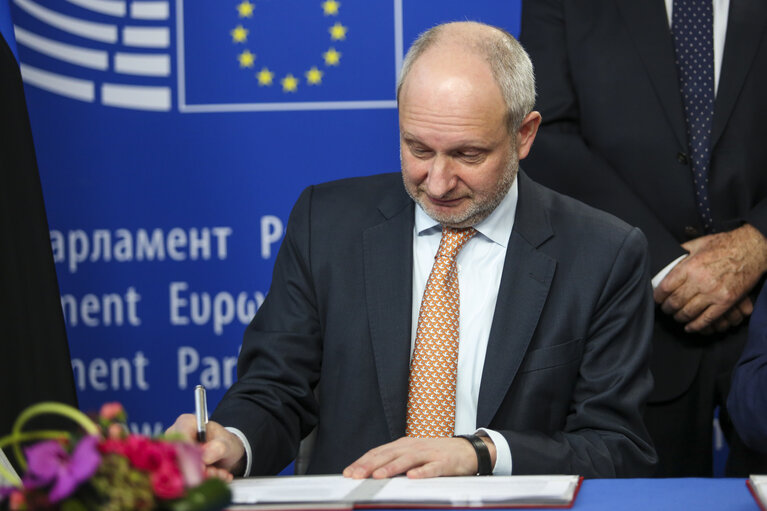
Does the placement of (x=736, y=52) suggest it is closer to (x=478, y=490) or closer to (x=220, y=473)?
(x=478, y=490)

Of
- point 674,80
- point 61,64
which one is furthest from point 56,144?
point 674,80

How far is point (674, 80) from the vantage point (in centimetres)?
269

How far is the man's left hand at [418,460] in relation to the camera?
1.67 metres

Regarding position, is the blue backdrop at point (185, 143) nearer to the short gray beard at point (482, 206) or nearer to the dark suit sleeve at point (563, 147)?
the dark suit sleeve at point (563, 147)

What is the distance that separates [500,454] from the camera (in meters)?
1.89

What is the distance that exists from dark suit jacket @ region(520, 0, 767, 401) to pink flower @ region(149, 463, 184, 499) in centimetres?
198

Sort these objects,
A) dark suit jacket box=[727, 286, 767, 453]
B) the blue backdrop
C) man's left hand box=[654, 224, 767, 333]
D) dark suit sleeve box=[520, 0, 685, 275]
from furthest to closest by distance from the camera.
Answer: the blue backdrop
dark suit sleeve box=[520, 0, 685, 275]
man's left hand box=[654, 224, 767, 333]
dark suit jacket box=[727, 286, 767, 453]

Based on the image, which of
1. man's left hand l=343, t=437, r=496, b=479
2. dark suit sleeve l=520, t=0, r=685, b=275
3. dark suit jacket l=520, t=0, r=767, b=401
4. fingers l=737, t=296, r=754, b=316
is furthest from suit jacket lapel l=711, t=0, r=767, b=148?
man's left hand l=343, t=437, r=496, b=479

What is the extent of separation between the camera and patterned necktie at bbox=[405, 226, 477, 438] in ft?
6.98

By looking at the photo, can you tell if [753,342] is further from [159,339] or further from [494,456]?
[159,339]

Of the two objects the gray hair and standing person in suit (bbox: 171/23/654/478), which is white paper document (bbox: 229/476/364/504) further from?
the gray hair

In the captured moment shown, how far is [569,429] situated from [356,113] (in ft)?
5.12

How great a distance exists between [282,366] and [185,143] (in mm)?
1401

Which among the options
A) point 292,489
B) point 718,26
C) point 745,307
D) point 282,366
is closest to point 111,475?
point 292,489
